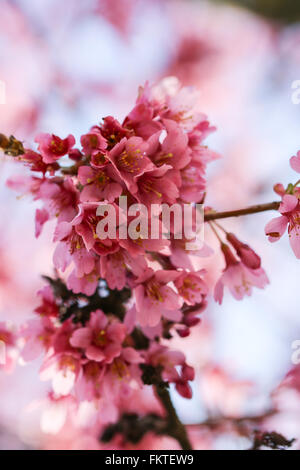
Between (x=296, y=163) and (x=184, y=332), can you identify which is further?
(x=184, y=332)

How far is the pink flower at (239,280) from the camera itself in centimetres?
126

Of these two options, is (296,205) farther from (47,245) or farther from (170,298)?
(47,245)

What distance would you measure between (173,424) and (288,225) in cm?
76

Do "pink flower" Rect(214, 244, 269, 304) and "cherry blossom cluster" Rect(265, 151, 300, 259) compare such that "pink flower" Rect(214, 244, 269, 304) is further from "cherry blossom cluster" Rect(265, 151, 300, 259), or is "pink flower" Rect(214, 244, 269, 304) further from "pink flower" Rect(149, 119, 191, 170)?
"pink flower" Rect(149, 119, 191, 170)

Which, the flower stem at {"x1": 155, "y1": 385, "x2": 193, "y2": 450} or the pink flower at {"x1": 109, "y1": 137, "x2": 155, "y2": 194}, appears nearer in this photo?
the pink flower at {"x1": 109, "y1": 137, "x2": 155, "y2": 194}

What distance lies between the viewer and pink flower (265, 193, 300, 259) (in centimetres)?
105

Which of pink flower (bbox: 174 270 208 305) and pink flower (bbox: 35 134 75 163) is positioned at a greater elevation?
pink flower (bbox: 35 134 75 163)

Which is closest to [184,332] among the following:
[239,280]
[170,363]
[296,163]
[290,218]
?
[170,363]

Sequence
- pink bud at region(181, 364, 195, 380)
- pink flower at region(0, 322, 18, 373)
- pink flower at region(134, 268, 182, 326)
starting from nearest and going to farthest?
1. pink flower at region(134, 268, 182, 326)
2. pink bud at region(181, 364, 195, 380)
3. pink flower at region(0, 322, 18, 373)

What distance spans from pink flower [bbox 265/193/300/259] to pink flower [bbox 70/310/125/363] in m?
0.48

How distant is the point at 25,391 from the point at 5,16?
3.38 metres

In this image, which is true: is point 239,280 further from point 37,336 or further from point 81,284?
point 37,336

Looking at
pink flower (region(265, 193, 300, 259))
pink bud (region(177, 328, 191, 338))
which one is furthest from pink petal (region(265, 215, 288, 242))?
pink bud (region(177, 328, 191, 338))

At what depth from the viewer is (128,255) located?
1.07 m
